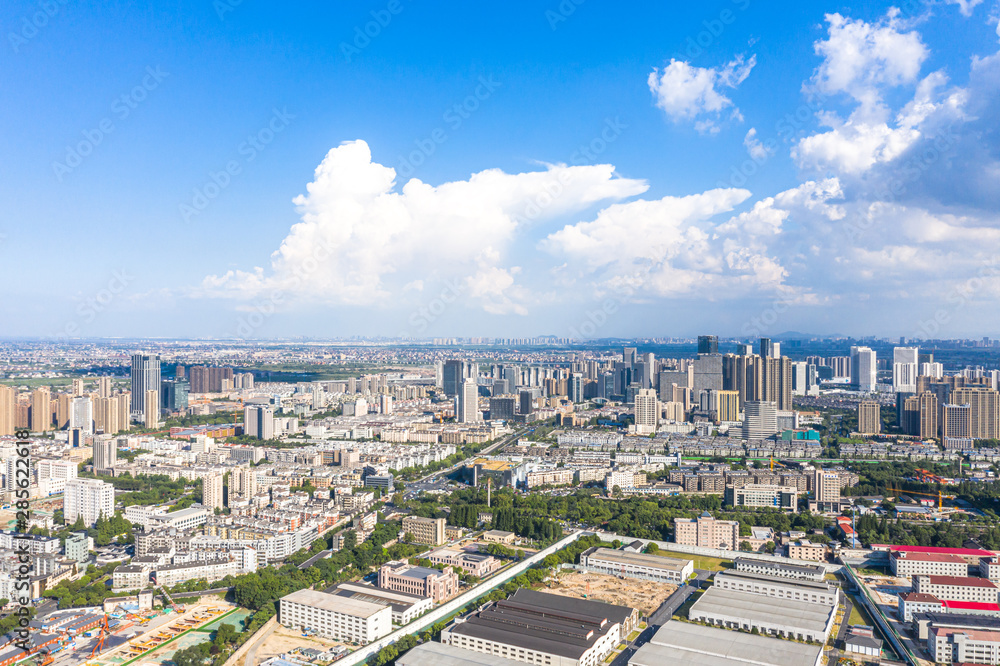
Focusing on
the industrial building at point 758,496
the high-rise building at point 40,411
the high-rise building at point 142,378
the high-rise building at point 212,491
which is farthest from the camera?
the high-rise building at point 142,378

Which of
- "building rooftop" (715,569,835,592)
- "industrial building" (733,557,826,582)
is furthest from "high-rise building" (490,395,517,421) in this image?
"building rooftop" (715,569,835,592)

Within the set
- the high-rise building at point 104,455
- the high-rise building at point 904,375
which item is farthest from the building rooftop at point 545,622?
the high-rise building at point 904,375

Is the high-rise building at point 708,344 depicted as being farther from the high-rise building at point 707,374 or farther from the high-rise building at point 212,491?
the high-rise building at point 212,491

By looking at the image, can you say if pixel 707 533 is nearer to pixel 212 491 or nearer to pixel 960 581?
pixel 960 581

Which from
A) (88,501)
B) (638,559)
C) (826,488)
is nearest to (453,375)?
(826,488)

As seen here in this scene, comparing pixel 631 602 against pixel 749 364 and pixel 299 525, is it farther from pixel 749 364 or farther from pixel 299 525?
pixel 749 364

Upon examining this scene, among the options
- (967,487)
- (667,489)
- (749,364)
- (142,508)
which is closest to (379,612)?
(142,508)

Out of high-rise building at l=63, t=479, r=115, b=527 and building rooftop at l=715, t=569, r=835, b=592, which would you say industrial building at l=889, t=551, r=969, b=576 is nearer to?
building rooftop at l=715, t=569, r=835, b=592
